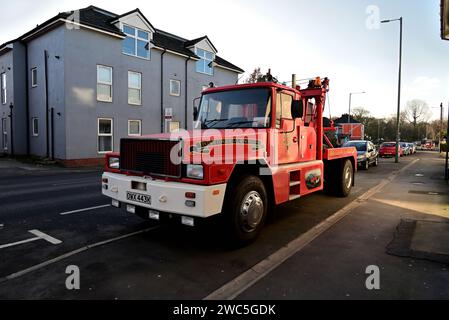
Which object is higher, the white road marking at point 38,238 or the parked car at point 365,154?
the parked car at point 365,154

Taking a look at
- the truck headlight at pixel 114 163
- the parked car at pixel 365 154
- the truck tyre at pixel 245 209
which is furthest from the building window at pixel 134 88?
the truck tyre at pixel 245 209

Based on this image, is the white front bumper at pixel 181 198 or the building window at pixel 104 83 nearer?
the white front bumper at pixel 181 198

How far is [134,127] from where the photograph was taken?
21672mm

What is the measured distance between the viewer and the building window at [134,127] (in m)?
21.3

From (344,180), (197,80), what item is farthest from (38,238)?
(197,80)

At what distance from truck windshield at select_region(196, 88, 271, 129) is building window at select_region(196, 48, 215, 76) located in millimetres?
20586

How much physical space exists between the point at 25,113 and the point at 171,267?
21949 mm

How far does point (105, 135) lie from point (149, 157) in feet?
52.9

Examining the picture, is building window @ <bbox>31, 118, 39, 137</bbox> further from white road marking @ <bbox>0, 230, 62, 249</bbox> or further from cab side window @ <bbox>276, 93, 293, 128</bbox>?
cab side window @ <bbox>276, 93, 293, 128</bbox>

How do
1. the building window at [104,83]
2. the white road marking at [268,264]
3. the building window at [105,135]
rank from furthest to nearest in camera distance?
the building window at [105,135]
the building window at [104,83]
the white road marking at [268,264]

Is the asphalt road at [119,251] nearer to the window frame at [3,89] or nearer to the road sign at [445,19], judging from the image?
the road sign at [445,19]

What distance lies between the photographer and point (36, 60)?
798 inches
